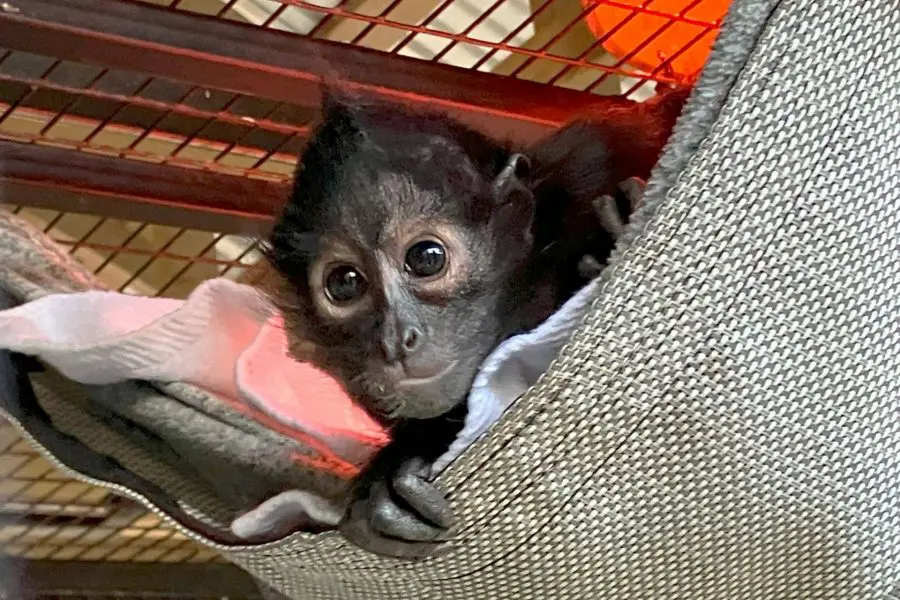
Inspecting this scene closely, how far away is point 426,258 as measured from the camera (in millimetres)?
737

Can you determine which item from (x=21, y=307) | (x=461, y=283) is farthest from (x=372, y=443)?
(x=21, y=307)

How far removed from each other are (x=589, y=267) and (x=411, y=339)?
0.41 ft

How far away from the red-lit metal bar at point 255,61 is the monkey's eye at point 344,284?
0.15 meters

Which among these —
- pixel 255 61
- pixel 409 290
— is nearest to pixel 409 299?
pixel 409 290

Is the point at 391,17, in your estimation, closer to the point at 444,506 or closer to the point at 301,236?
the point at 301,236

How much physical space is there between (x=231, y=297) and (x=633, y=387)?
1.38ft

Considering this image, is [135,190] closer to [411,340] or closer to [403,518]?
[411,340]

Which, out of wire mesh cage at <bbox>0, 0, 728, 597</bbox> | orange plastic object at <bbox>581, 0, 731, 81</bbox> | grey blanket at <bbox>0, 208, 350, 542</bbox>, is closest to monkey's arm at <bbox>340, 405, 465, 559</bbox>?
grey blanket at <bbox>0, 208, 350, 542</bbox>

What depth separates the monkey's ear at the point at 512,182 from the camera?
762 millimetres

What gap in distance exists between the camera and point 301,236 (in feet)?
2.60

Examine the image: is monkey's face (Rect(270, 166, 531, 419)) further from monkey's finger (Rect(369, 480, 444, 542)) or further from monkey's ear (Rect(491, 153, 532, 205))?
monkey's finger (Rect(369, 480, 444, 542))

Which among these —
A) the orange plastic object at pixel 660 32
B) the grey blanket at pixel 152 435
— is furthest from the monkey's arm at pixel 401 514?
the orange plastic object at pixel 660 32

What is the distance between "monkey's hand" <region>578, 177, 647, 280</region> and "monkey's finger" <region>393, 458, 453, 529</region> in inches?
7.2

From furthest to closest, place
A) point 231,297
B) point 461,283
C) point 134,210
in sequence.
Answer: point 134,210 → point 231,297 → point 461,283
